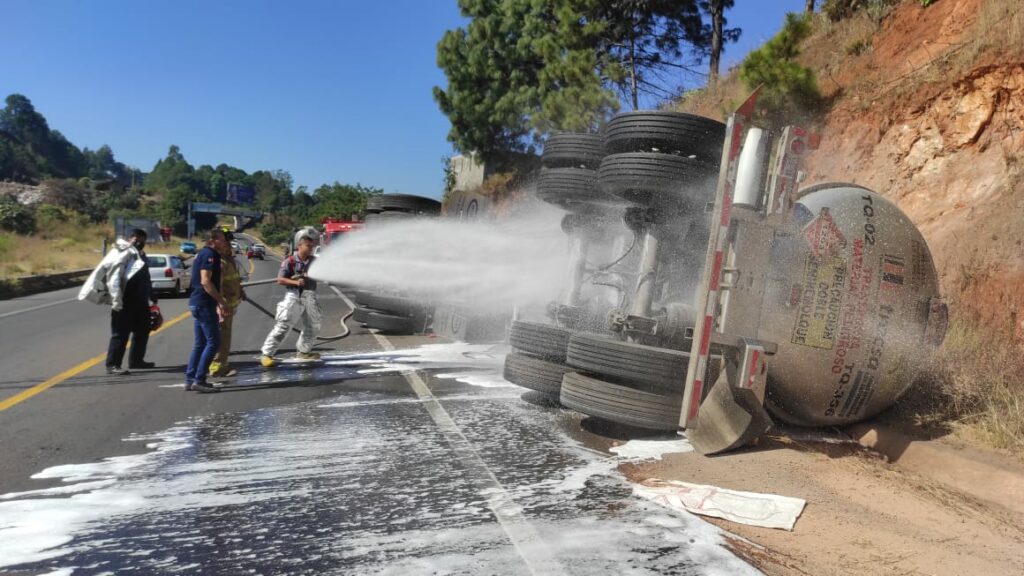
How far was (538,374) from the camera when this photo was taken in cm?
626

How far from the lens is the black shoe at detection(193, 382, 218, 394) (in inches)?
279

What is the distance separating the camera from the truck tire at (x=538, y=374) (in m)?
6.21

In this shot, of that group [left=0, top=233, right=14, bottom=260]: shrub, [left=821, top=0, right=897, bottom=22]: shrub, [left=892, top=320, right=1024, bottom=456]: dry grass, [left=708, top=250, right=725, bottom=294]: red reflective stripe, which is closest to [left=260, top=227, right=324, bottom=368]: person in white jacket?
[left=708, top=250, right=725, bottom=294]: red reflective stripe

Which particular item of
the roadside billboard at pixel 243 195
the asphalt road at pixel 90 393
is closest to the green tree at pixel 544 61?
the asphalt road at pixel 90 393

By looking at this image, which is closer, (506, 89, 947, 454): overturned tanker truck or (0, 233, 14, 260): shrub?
(506, 89, 947, 454): overturned tanker truck

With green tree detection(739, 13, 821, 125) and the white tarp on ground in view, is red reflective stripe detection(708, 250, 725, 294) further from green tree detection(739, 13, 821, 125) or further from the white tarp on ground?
green tree detection(739, 13, 821, 125)

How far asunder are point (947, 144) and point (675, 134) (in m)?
6.63

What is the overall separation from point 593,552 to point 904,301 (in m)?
3.40

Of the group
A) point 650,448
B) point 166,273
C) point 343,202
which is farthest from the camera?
point 343,202

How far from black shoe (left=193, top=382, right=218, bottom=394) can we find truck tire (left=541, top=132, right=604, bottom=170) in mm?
4336

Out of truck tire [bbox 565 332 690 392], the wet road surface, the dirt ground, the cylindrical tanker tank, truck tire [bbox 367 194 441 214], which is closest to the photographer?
the wet road surface

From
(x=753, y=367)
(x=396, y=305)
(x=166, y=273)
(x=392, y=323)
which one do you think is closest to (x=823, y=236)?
(x=753, y=367)

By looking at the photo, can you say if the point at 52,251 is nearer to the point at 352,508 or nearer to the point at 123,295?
the point at 123,295

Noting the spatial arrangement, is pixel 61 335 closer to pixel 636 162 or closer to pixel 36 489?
pixel 36 489
